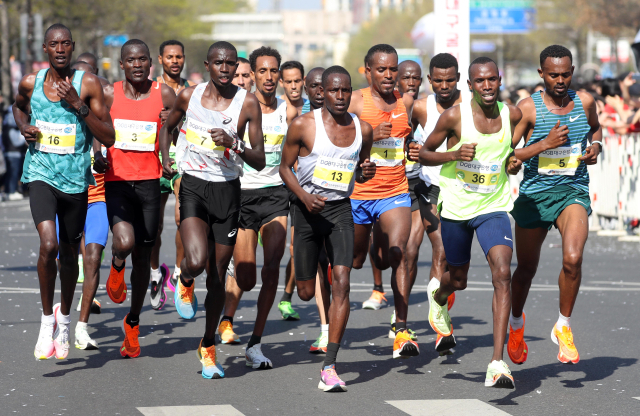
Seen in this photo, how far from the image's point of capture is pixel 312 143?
23.2ft

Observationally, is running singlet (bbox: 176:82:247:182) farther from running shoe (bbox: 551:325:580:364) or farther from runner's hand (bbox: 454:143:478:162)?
running shoe (bbox: 551:325:580:364)

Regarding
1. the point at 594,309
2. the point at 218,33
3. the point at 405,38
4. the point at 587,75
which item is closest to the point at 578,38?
the point at 587,75

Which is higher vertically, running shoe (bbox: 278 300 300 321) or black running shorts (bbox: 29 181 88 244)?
black running shorts (bbox: 29 181 88 244)

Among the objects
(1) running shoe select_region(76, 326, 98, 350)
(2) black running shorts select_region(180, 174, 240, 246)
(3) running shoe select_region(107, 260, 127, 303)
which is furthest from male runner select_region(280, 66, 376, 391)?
(1) running shoe select_region(76, 326, 98, 350)

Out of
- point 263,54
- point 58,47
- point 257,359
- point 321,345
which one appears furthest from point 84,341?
point 263,54

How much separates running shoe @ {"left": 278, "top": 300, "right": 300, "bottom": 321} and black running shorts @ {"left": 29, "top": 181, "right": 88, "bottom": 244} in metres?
2.58

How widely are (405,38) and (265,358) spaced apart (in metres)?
100

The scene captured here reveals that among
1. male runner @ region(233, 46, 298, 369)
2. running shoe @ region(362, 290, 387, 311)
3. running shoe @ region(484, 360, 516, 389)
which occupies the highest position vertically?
male runner @ region(233, 46, 298, 369)

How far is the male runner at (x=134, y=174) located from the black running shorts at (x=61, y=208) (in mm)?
288

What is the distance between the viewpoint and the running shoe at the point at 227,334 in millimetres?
8180

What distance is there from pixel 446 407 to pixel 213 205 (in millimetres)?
2030

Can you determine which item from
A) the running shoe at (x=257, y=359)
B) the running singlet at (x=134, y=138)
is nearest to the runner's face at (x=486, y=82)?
the running shoe at (x=257, y=359)

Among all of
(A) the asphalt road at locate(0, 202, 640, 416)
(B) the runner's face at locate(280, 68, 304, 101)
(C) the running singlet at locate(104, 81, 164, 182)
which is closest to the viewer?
(A) the asphalt road at locate(0, 202, 640, 416)

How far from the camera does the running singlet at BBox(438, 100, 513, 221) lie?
272 inches
